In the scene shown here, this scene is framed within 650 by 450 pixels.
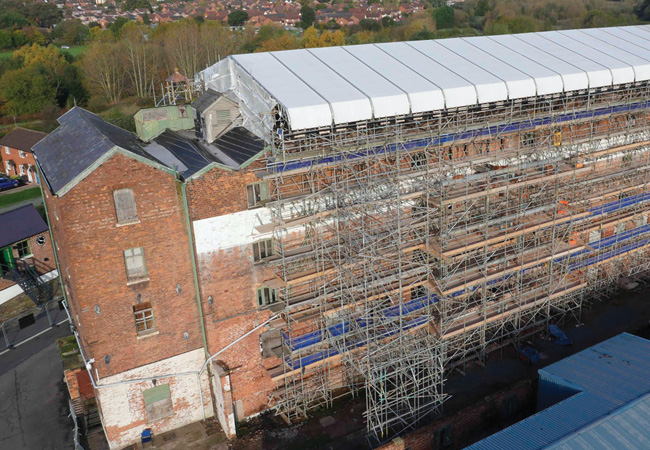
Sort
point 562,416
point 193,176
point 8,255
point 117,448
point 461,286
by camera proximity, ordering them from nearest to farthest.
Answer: point 562,416 → point 193,176 → point 117,448 → point 461,286 → point 8,255

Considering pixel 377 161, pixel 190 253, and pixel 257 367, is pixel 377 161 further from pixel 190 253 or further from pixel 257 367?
pixel 257 367

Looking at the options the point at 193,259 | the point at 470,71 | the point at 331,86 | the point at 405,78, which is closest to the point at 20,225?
the point at 193,259

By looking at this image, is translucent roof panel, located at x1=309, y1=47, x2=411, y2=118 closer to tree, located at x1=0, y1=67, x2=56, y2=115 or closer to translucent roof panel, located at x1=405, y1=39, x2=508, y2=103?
translucent roof panel, located at x1=405, y1=39, x2=508, y2=103

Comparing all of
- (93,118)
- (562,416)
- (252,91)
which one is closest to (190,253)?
(252,91)

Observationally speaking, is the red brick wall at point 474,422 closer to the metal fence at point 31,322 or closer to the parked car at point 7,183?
the metal fence at point 31,322

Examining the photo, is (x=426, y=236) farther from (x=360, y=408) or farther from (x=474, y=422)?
(x=360, y=408)
